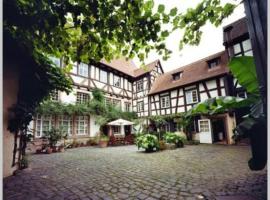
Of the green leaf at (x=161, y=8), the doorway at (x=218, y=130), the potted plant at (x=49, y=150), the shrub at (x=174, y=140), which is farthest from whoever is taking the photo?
the doorway at (x=218, y=130)

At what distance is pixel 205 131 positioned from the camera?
14164mm

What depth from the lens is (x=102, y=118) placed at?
15.4 meters

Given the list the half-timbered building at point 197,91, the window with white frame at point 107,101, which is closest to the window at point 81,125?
the window with white frame at point 107,101

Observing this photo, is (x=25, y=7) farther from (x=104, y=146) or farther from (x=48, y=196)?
(x=104, y=146)

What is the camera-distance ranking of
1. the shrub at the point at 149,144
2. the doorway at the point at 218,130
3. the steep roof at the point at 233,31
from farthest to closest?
the doorway at the point at 218,130 → the steep roof at the point at 233,31 → the shrub at the point at 149,144

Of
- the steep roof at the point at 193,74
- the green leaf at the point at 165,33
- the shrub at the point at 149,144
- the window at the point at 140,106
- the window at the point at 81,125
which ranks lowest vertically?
the shrub at the point at 149,144

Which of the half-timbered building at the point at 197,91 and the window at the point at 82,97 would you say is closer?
the half-timbered building at the point at 197,91

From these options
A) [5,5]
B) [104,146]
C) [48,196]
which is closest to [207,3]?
[5,5]

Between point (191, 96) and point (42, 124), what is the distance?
11.2 meters

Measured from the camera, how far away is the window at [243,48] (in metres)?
11.8

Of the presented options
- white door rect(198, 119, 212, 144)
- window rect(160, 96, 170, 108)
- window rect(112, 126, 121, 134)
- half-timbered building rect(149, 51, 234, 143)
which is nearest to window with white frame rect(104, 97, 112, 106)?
window rect(112, 126, 121, 134)

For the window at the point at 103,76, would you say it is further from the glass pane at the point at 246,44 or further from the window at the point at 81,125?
the glass pane at the point at 246,44

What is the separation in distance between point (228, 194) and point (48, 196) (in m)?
3.18

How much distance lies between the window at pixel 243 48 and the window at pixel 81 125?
12109 mm
